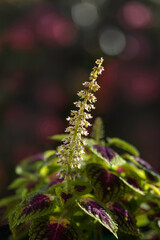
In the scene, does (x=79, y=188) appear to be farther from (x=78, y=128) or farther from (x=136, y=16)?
(x=136, y=16)

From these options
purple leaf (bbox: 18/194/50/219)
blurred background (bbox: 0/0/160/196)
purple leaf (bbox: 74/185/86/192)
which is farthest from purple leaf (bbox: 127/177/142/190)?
blurred background (bbox: 0/0/160/196)

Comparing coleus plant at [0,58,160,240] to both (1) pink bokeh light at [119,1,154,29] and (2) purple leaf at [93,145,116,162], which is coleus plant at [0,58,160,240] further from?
(1) pink bokeh light at [119,1,154,29]

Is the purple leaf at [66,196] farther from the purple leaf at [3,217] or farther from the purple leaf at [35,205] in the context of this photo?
the purple leaf at [3,217]

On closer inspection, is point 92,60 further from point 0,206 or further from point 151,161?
point 0,206

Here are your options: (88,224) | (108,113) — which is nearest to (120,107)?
(108,113)

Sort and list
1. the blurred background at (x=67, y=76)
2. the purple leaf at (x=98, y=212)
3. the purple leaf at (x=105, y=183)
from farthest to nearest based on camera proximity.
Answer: the blurred background at (x=67, y=76), the purple leaf at (x=105, y=183), the purple leaf at (x=98, y=212)

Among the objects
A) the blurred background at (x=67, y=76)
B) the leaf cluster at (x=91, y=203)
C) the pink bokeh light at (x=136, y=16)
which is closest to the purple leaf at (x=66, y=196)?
the leaf cluster at (x=91, y=203)
